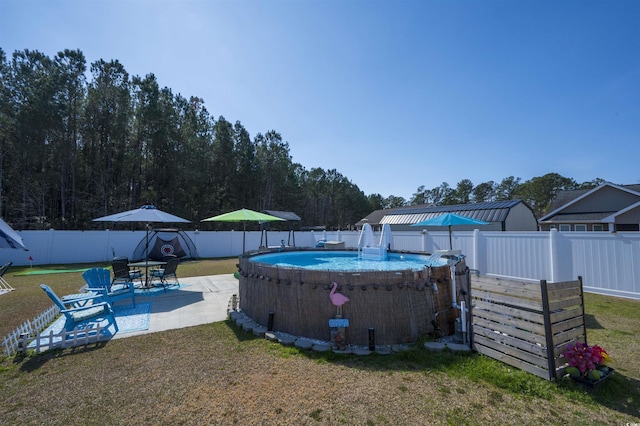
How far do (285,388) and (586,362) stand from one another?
317 centimetres

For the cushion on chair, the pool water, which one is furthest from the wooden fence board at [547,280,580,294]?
the cushion on chair

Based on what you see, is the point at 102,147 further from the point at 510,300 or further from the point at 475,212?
the point at 475,212

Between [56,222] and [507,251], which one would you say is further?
[56,222]

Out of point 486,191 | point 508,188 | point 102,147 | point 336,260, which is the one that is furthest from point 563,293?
point 508,188

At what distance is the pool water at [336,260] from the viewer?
734 centimetres

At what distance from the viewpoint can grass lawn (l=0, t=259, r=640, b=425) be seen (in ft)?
7.64

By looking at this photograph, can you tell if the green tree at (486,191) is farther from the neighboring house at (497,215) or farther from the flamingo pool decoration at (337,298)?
the flamingo pool decoration at (337,298)

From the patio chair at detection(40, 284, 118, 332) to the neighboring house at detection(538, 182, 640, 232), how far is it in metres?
20.1

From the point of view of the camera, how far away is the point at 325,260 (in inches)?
352

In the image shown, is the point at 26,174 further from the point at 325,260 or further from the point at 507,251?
the point at 507,251

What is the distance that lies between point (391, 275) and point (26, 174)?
2249 cm

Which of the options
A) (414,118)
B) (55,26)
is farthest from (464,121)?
(55,26)

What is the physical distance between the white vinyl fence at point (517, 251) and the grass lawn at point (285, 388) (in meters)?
3.11

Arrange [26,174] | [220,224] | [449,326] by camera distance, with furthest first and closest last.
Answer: [220,224], [26,174], [449,326]
